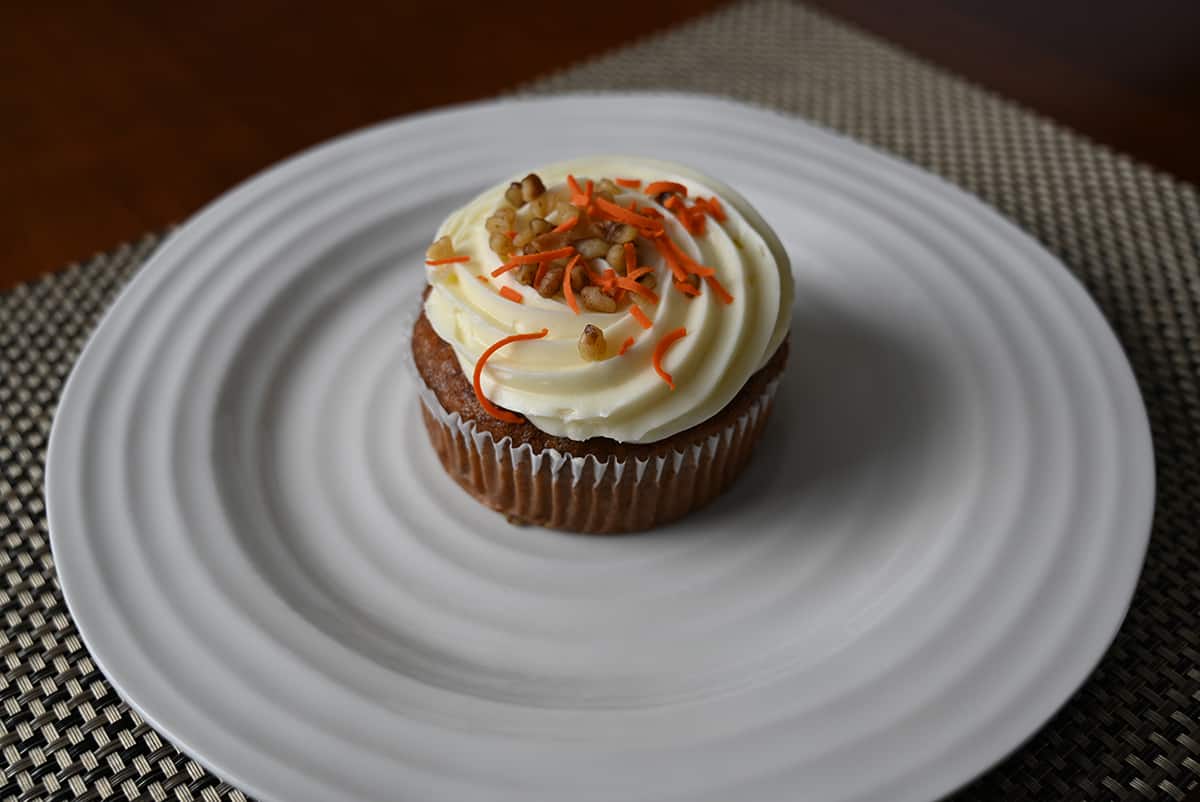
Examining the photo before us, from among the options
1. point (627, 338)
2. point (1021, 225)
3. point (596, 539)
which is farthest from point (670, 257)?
point (1021, 225)

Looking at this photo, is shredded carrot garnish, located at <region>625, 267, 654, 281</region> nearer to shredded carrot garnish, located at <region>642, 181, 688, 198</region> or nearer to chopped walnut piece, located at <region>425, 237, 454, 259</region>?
shredded carrot garnish, located at <region>642, 181, 688, 198</region>

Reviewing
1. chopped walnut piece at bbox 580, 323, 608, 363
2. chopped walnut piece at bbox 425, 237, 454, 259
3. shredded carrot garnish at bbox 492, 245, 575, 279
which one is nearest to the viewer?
chopped walnut piece at bbox 580, 323, 608, 363

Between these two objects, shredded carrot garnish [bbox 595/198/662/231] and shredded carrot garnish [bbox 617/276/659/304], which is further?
shredded carrot garnish [bbox 595/198/662/231]

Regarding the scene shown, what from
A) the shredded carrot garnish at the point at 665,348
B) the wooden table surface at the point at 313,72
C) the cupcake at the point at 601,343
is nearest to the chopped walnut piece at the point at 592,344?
the cupcake at the point at 601,343

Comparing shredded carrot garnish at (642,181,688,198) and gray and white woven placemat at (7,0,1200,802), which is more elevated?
shredded carrot garnish at (642,181,688,198)

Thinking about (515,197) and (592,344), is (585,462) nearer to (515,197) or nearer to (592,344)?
(592,344)

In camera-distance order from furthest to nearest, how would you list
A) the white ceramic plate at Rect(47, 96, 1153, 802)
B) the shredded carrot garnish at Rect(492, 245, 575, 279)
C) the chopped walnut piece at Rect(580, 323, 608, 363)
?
the shredded carrot garnish at Rect(492, 245, 575, 279) < the chopped walnut piece at Rect(580, 323, 608, 363) < the white ceramic plate at Rect(47, 96, 1153, 802)

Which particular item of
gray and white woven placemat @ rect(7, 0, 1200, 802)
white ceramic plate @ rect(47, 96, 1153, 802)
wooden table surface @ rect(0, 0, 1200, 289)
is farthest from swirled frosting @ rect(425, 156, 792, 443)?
wooden table surface @ rect(0, 0, 1200, 289)

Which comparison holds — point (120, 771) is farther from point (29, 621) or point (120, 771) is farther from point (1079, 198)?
point (1079, 198)

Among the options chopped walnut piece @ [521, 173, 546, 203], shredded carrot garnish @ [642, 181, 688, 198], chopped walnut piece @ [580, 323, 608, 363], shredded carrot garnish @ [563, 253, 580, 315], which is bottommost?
chopped walnut piece @ [580, 323, 608, 363]

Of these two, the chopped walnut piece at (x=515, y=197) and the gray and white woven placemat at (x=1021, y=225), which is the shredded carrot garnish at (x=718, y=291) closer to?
the chopped walnut piece at (x=515, y=197)
